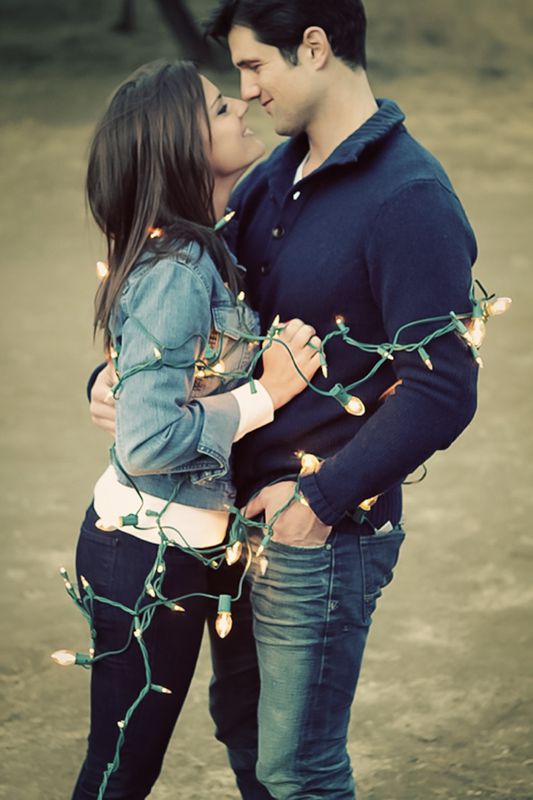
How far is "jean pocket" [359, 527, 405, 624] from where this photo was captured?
6.49ft

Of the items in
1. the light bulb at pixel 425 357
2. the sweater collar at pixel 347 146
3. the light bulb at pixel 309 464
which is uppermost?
the sweater collar at pixel 347 146

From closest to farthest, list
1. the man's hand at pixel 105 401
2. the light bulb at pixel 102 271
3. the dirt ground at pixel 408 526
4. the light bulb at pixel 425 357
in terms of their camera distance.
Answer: the light bulb at pixel 425 357 → the light bulb at pixel 102 271 → the man's hand at pixel 105 401 → the dirt ground at pixel 408 526

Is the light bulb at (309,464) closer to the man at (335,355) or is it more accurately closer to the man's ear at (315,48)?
the man at (335,355)

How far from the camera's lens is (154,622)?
Answer: 1.94 meters

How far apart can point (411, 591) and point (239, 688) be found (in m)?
1.57

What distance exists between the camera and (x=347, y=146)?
1.95 meters

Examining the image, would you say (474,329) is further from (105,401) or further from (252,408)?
(105,401)

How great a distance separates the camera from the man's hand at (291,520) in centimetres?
191

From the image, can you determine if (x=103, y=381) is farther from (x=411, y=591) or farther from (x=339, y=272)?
(x=411, y=591)

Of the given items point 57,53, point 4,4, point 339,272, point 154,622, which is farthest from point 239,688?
point 4,4

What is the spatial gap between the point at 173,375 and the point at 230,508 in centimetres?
26

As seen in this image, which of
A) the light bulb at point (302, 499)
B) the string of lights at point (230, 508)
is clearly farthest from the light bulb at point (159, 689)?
the light bulb at point (302, 499)

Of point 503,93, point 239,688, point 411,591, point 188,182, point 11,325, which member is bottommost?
point 239,688

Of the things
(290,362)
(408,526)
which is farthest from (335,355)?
(408,526)
